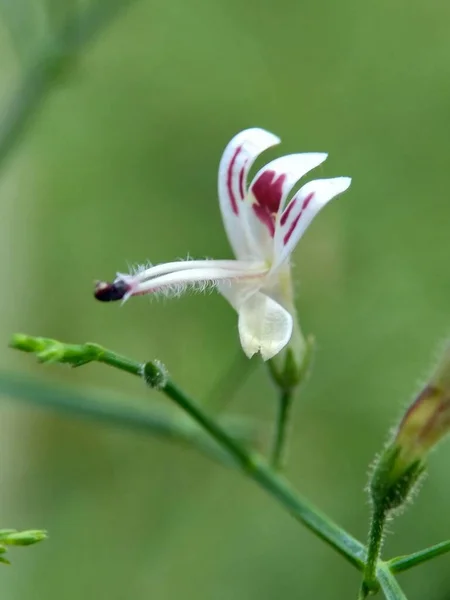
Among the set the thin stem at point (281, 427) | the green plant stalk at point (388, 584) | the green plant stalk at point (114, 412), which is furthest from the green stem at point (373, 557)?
the green plant stalk at point (114, 412)

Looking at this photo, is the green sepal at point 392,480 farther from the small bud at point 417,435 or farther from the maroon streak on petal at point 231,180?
the maroon streak on petal at point 231,180

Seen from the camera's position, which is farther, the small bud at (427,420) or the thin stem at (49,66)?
the thin stem at (49,66)

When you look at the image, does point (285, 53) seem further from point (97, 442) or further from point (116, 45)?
point (97, 442)

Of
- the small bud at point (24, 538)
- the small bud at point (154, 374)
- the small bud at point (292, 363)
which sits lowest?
the small bud at point (24, 538)

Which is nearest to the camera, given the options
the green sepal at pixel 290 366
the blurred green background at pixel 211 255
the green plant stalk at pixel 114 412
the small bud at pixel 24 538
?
the small bud at pixel 24 538

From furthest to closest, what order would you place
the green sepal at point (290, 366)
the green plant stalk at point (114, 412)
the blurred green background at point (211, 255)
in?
the blurred green background at point (211, 255) → the green plant stalk at point (114, 412) → the green sepal at point (290, 366)

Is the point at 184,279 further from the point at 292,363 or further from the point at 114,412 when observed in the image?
the point at 114,412

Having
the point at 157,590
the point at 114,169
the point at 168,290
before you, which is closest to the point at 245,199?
the point at 168,290

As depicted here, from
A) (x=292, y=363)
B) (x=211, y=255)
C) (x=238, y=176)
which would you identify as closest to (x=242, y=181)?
(x=238, y=176)
